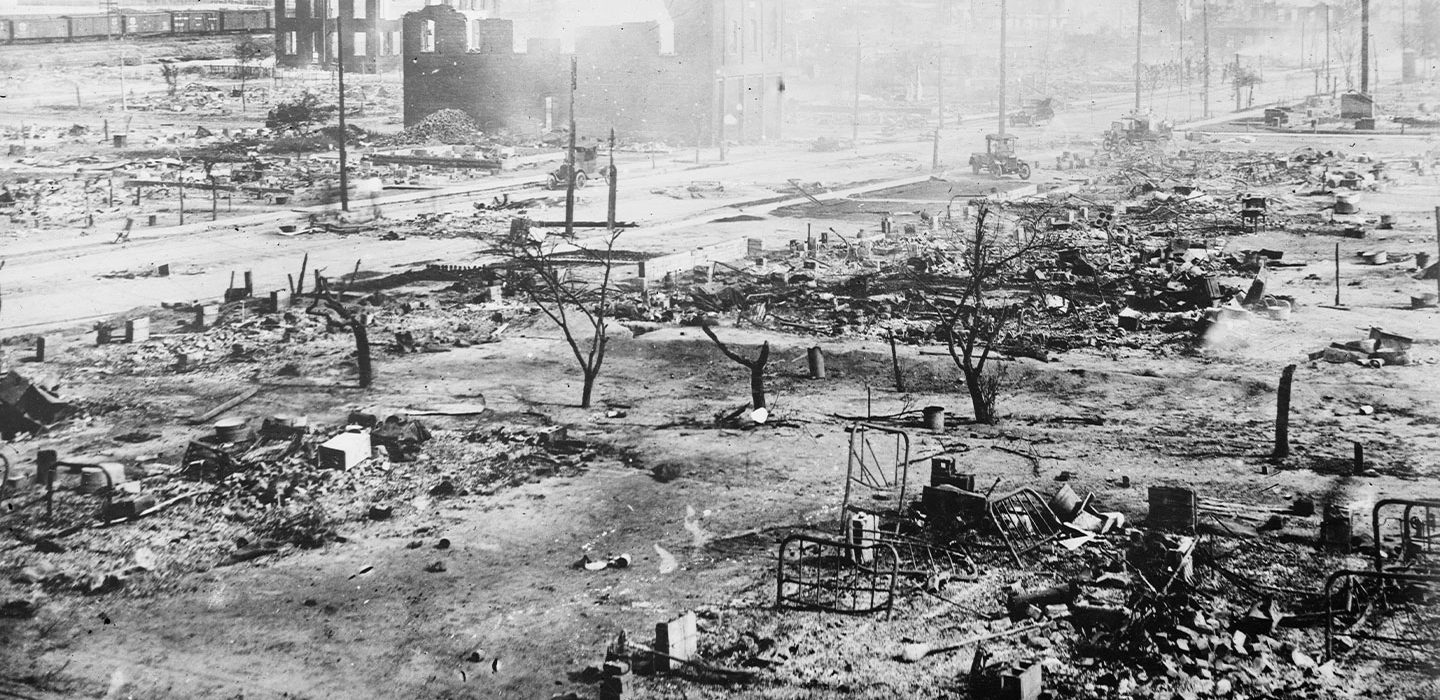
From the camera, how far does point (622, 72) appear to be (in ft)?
180

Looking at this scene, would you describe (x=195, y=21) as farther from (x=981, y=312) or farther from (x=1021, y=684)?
(x=1021, y=684)

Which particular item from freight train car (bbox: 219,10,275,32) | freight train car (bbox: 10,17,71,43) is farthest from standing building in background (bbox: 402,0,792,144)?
freight train car (bbox: 219,10,275,32)

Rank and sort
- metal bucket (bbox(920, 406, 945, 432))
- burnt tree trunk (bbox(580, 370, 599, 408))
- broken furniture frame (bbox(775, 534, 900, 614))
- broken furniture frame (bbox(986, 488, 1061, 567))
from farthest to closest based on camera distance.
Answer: burnt tree trunk (bbox(580, 370, 599, 408)) < metal bucket (bbox(920, 406, 945, 432)) < broken furniture frame (bbox(986, 488, 1061, 567)) < broken furniture frame (bbox(775, 534, 900, 614))

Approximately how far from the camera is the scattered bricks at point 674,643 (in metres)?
8.19

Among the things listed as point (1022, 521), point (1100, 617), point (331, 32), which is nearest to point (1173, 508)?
point (1022, 521)

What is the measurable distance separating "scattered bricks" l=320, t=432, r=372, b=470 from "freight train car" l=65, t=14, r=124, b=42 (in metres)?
46.9

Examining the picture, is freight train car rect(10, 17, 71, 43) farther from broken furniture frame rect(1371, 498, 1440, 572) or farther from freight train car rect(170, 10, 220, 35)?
broken furniture frame rect(1371, 498, 1440, 572)

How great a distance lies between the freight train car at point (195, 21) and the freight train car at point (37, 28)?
993cm

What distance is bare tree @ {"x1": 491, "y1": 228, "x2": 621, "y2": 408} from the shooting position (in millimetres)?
14852

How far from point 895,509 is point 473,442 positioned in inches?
191

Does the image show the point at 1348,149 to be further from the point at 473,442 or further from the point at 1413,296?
the point at 473,442

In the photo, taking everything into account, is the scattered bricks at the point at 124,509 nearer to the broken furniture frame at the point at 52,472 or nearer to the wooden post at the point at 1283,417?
the broken furniture frame at the point at 52,472

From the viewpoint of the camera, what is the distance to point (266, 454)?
12.7 metres

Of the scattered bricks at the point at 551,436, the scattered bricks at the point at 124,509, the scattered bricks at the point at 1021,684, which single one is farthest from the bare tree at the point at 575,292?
the scattered bricks at the point at 1021,684
